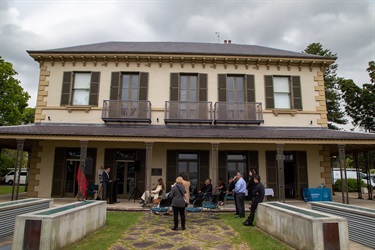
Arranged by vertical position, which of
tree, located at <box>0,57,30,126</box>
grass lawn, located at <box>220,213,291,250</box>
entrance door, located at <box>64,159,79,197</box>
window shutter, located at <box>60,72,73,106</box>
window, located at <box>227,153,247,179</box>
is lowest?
grass lawn, located at <box>220,213,291,250</box>

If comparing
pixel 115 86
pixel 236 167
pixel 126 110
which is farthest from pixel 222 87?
pixel 115 86

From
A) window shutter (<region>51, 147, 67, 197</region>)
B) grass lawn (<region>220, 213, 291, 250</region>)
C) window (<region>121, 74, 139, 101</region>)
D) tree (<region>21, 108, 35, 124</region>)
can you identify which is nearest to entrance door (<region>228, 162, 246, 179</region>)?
grass lawn (<region>220, 213, 291, 250</region>)

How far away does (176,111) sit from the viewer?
13266 mm

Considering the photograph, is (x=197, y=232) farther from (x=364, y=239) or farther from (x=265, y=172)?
(x=265, y=172)

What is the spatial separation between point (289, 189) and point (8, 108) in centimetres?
2234

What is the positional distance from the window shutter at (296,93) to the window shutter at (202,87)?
443 centimetres

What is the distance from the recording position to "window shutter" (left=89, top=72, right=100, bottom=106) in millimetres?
13555

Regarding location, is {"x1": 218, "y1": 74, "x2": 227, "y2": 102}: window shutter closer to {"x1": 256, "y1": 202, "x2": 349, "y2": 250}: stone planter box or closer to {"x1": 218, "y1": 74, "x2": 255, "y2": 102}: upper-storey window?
{"x1": 218, "y1": 74, "x2": 255, "y2": 102}: upper-storey window

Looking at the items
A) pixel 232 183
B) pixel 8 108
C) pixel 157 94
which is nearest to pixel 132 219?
pixel 232 183

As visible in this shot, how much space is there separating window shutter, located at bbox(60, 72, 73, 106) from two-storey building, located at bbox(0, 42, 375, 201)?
0.05 meters

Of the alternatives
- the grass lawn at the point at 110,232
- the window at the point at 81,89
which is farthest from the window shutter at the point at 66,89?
the grass lawn at the point at 110,232

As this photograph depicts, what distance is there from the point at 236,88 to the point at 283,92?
239 centimetres

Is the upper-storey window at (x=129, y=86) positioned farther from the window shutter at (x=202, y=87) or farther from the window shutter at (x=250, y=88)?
the window shutter at (x=250, y=88)

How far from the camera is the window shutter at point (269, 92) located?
45.2 feet
